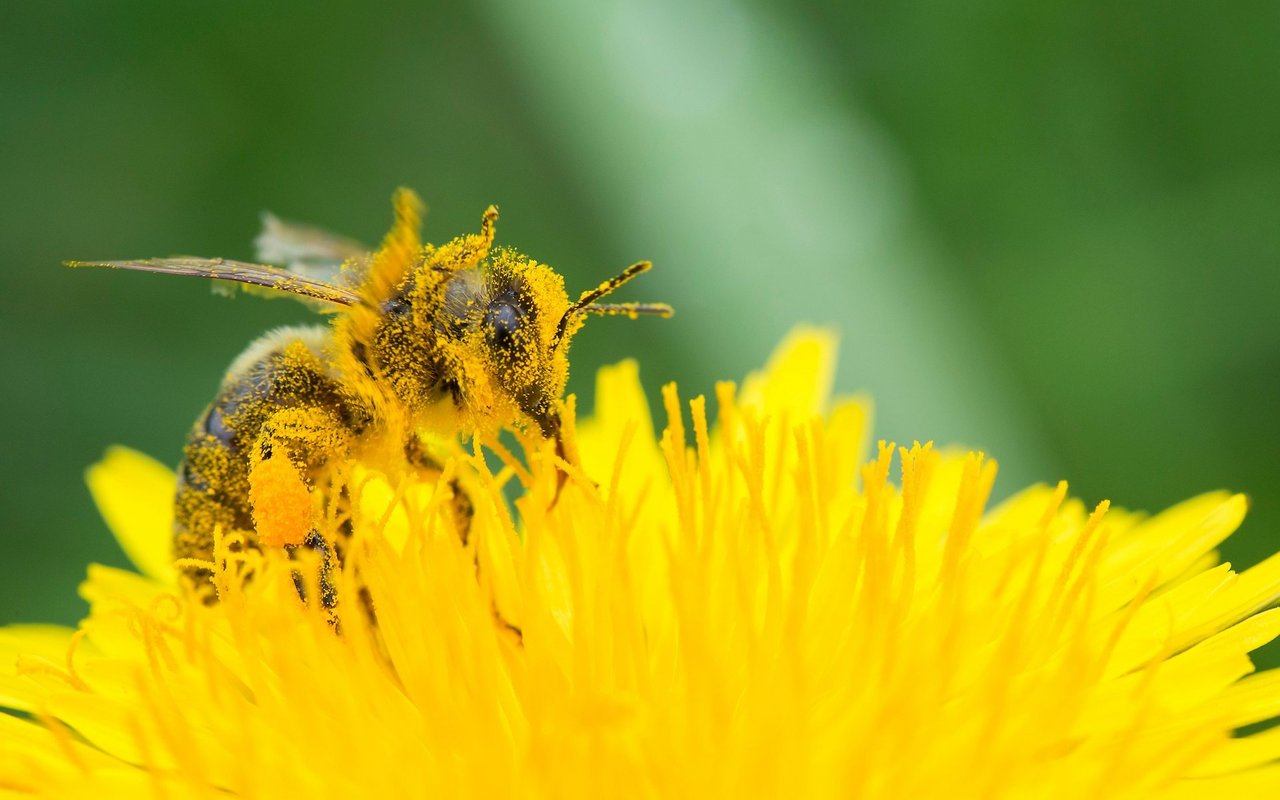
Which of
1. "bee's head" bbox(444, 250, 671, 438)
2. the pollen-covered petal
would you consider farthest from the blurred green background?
"bee's head" bbox(444, 250, 671, 438)

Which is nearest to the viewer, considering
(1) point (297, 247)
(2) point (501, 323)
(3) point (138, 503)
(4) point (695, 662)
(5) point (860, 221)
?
(4) point (695, 662)

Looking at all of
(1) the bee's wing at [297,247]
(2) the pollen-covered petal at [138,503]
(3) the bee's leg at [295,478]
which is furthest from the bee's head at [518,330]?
(2) the pollen-covered petal at [138,503]

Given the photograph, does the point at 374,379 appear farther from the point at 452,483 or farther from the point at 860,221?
the point at 860,221

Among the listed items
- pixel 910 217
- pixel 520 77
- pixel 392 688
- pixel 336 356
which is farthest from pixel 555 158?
pixel 392 688

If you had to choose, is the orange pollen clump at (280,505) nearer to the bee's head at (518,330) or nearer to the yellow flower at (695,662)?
the yellow flower at (695,662)

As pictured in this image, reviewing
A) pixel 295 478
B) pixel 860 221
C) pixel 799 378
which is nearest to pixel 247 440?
pixel 295 478

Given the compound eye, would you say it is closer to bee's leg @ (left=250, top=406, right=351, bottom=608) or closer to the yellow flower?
the yellow flower
